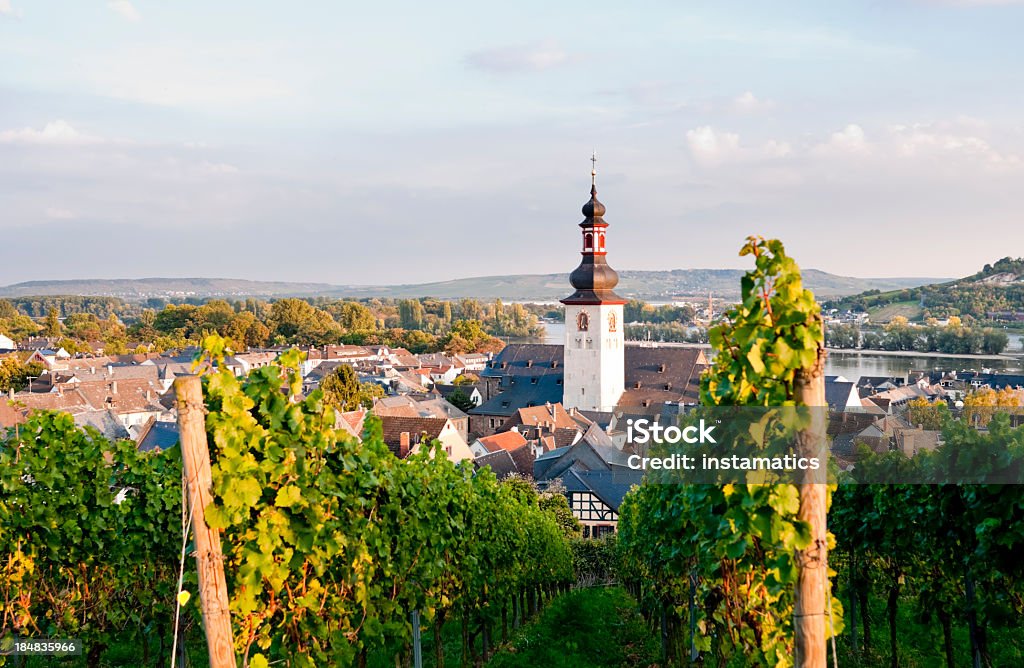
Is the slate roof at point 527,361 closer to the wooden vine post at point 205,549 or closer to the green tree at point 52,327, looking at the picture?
the wooden vine post at point 205,549

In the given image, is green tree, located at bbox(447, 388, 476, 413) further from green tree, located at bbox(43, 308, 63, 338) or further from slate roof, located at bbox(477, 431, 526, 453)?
green tree, located at bbox(43, 308, 63, 338)

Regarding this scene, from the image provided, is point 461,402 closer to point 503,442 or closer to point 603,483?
point 503,442

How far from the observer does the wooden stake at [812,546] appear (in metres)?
3.81

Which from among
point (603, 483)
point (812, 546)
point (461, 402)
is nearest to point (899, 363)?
point (461, 402)

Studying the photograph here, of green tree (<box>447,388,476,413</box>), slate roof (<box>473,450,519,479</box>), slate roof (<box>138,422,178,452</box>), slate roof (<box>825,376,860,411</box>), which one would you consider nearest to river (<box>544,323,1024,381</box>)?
slate roof (<box>825,376,860,411</box>)

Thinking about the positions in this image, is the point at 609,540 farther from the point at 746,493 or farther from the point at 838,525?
the point at 746,493

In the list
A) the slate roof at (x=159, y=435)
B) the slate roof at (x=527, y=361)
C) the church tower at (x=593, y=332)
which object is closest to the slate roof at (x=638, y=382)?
the slate roof at (x=527, y=361)

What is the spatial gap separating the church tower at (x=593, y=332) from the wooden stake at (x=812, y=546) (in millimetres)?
51997

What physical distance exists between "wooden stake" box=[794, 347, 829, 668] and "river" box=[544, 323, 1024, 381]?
107m

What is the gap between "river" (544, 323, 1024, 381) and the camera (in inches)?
4318

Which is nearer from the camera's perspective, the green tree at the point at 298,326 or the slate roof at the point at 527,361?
the slate roof at the point at 527,361

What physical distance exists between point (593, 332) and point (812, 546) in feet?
175

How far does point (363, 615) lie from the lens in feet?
25.2

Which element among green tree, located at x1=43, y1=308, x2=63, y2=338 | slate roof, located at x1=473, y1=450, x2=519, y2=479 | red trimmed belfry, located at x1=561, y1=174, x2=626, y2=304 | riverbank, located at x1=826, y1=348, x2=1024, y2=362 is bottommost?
riverbank, located at x1=826, y1=348, x2=1024, y2=362
